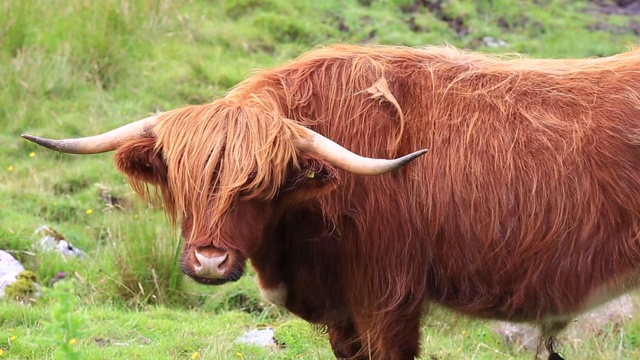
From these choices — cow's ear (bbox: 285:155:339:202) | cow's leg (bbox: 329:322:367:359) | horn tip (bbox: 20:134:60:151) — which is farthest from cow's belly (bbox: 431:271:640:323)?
horn tip (bbox: 20:134:60:151)

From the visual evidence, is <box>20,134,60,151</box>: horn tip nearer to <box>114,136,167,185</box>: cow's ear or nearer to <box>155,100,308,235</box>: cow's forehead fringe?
<box>114,136,167,185</box>: cow's ear

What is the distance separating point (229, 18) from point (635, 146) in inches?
266

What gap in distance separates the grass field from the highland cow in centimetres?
41

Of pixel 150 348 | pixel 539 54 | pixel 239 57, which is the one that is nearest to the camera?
pixel 150 348

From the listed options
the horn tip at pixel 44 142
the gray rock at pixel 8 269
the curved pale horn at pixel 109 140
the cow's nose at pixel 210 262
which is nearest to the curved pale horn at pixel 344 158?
the cow's nose at pixel 210 262

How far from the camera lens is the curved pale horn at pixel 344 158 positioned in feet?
11.2

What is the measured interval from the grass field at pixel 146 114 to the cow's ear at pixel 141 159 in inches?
19.6

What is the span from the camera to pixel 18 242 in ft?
20.5

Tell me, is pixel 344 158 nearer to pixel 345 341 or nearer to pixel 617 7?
pixel 345 341

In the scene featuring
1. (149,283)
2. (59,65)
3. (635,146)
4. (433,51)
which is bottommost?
(149,283)

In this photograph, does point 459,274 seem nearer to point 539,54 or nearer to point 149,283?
point 149,283

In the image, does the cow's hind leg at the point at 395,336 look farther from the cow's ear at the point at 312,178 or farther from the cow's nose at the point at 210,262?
the cow's nose at the point at 210,262

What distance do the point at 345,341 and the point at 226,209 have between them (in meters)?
1.16

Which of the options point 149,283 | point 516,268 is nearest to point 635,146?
point 516,268
